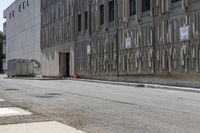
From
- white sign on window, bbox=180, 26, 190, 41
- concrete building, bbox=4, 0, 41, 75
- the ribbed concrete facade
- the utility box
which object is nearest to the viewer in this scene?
white sign on window, bbox=180, 26, 190, 41

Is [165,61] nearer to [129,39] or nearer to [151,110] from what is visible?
[129,39]

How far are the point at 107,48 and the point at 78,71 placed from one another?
8.40m

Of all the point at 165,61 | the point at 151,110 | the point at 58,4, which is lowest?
the point at 151,110

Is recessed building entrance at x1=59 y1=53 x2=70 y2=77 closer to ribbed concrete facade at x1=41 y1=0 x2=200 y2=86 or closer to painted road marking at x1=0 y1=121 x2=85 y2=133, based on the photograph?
ribbed concrete facade at x1=41 y1=0 x2=200 y2=86

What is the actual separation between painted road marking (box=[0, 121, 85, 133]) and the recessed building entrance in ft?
143

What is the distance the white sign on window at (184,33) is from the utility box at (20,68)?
3965 centimetres

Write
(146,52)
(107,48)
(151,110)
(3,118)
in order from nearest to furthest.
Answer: (3,118)
(151,110)
(146,52)
(107,48)

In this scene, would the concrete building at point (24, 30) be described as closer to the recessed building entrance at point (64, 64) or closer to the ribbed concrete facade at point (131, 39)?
the recessed building entrance at point (64, 64)

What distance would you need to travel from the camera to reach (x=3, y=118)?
10992mm

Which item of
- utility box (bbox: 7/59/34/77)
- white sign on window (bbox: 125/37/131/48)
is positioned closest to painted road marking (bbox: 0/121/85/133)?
white sign on window (bbox: 125/37/131/48)

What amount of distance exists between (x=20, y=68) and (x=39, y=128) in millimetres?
55990

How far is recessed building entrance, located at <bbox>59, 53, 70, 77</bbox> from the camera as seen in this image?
53.8m

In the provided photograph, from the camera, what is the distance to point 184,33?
28016mm

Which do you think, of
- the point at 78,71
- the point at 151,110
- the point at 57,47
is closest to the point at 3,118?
the point at 151,110
